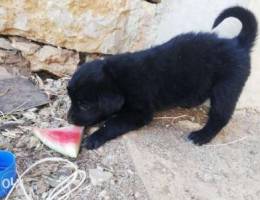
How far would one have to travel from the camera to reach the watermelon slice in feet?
9.75

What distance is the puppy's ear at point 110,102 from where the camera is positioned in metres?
3.12

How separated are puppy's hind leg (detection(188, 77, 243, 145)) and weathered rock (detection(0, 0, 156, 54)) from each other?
90cm

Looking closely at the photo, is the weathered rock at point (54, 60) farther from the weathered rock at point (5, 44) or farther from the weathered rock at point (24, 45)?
the weathered rock at point (5, 44)

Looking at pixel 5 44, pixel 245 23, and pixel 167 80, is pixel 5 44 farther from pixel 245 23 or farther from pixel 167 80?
pixel 245 23

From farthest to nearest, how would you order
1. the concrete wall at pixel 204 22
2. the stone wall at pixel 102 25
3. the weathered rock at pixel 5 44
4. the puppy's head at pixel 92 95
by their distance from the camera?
the weathered rock at pixel 5 44 → the stone wall at pixel 102 25 → the concrete wall at pixel 204 22 → the puppy's head at pixel 92 95

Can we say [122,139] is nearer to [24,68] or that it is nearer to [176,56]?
[176,56]

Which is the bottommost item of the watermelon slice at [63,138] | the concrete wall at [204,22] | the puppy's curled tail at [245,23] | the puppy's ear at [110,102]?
the watermelon slice at [63,138]

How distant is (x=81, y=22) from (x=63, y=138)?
1075 millimetres

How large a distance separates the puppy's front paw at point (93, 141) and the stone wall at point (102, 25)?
1.01 metres

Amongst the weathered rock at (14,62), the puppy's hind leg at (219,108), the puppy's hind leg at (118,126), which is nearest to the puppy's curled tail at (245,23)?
the puppy's hind leg at (219,108)

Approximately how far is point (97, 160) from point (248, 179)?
0.90 metres

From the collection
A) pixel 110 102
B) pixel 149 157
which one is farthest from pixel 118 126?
pixel 149 157

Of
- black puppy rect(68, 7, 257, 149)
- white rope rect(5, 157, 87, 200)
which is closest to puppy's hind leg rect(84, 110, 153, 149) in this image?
black puppy rect(68, 7, 257, 149)

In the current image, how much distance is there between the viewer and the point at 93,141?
308cm
